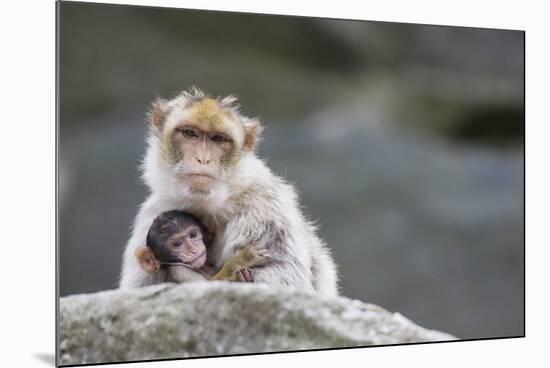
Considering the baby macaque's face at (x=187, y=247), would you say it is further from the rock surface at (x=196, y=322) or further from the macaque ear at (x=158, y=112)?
the macaque ear at (x=158, y=112)

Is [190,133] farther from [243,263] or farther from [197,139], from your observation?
[243,263]

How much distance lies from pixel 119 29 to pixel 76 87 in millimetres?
401

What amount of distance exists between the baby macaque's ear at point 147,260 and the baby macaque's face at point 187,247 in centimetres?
9

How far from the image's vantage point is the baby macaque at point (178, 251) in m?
5.09

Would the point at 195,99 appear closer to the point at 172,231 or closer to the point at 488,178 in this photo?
the point at 172,231

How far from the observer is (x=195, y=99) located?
5.29 metres

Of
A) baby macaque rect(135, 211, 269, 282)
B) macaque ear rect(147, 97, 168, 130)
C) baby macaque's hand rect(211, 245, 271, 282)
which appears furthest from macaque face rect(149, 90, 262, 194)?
baby macaque's hand rect(211, 245, 271, 282)

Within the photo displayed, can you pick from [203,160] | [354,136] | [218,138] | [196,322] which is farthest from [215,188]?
[354,136]

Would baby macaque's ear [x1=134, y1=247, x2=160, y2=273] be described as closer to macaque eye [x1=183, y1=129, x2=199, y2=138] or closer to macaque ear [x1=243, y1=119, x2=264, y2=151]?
macaque eye [x1=183, y1=129, x2=199, y2=138]

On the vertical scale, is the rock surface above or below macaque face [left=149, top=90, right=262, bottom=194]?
below

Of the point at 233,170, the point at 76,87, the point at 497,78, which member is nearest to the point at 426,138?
the point at 497,78

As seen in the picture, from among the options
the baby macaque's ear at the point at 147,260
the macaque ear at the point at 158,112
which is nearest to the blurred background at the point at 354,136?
the macaque ear at the point at 158,112

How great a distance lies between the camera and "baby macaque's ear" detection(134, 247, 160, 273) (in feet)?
16.7

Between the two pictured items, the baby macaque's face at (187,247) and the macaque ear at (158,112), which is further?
the macaque ear at (158,112)
